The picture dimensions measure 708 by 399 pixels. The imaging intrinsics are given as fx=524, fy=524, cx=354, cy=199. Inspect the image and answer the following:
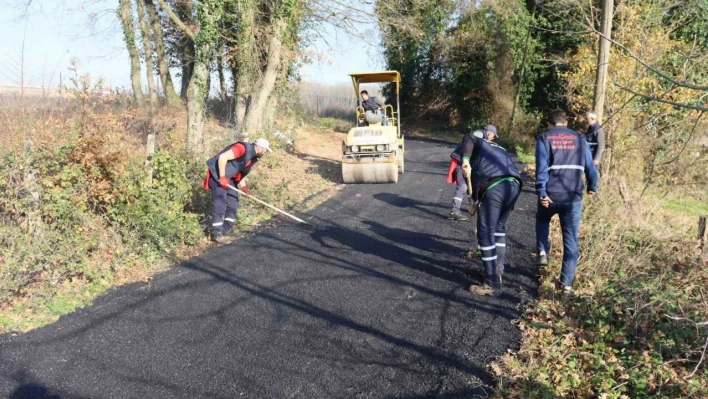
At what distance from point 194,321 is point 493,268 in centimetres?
297

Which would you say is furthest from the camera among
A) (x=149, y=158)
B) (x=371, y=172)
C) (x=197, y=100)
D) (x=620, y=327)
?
(x=371, y=172)

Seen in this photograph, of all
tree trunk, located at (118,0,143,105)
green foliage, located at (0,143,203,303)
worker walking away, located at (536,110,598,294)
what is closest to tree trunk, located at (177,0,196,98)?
tree trunk, located at (118,0,143,105)

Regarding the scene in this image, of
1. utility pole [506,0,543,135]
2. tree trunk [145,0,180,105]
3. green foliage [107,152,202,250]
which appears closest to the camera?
green foliage [107,152,202,250]

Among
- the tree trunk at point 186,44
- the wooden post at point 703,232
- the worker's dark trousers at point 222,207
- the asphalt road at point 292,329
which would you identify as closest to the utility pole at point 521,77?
the tree trunk at point 186,44

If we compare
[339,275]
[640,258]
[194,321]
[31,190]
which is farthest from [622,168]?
[31,190]

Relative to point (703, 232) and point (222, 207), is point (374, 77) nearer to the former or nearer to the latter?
point (222, 207)

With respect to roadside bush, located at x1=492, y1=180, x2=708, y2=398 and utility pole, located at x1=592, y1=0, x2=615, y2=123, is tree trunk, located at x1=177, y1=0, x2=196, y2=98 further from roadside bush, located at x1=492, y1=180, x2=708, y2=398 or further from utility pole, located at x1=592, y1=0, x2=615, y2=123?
roadside bush, located at x1=492, y1=180, x2=708, y2=398

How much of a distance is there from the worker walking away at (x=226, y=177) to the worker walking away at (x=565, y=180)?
3.83 meters

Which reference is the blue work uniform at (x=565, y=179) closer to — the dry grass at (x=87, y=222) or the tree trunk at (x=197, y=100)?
the dry grass at (x=87, y=222)

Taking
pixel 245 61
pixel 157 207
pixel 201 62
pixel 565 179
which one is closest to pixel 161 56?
pixel 245 61

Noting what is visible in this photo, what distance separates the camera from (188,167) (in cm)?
830

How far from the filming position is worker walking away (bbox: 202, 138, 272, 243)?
720 centimetres

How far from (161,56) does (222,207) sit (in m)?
12.6

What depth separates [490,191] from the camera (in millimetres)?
5219
